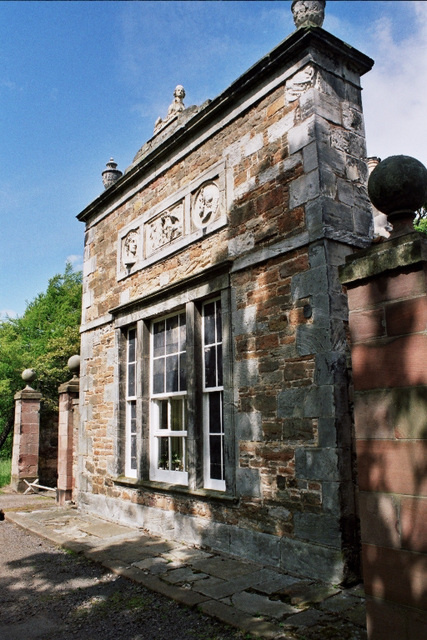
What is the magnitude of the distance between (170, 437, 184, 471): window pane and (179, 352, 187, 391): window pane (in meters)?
0.74

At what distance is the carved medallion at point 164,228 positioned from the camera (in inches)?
296

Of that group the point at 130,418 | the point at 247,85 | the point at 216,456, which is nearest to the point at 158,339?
the point at 130,418

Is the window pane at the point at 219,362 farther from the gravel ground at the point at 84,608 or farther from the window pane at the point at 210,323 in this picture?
the gravel ground at the point at 84,608

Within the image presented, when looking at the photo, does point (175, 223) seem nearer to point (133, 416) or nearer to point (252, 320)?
point (252, 320)

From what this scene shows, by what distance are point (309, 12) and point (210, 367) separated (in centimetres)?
434

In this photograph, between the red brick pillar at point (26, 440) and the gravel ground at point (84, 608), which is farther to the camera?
the red brick pillar at point (26, 440)

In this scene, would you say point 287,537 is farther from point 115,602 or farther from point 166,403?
point 166,403

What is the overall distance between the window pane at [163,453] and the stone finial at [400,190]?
5.31 meters

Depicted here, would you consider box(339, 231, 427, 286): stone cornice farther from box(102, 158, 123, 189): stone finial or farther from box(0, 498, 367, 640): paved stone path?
box(102, 158, 123, 189): stone finial

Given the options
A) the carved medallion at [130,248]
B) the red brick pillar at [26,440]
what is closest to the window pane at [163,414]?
the carved medallion at [130,248]

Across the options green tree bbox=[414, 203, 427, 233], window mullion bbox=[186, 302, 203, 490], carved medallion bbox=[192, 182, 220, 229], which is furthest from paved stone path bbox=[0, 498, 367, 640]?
green tree bbox=[414, 203, 427, 233]

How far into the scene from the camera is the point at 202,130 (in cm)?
714

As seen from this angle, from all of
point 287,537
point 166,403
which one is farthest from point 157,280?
point 287,537

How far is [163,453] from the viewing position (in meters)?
7.56
